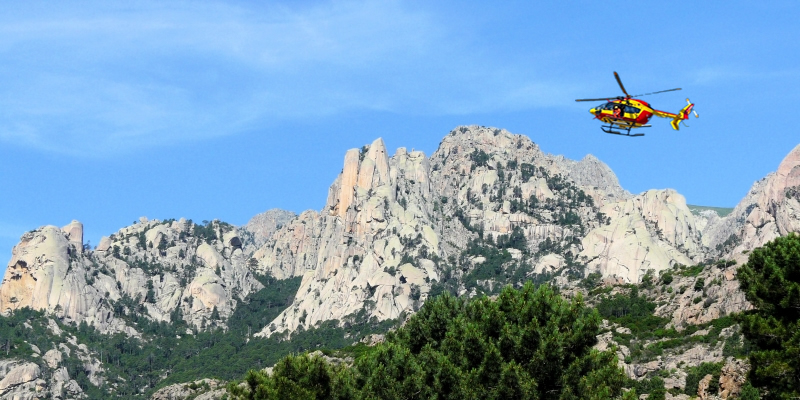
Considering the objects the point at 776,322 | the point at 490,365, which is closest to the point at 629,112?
the point at 776,322

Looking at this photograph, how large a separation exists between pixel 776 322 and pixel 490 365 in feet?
59.6

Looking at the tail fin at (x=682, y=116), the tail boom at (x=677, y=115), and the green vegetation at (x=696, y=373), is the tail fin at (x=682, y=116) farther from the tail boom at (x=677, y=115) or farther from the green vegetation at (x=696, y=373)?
the green vegetation at (x=696, y=373)

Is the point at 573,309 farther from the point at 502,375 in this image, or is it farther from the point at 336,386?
the point at 336,386

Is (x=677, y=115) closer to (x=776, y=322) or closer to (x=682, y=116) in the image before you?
(x=682, y=116)

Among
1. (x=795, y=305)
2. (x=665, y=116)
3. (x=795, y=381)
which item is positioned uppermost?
(x=665, y=116)

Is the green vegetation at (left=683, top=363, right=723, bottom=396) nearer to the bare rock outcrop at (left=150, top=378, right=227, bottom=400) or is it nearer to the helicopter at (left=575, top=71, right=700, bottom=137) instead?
the helicopter at (left=575, top=71, right=700, bottom=137)

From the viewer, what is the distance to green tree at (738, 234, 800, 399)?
56.5m

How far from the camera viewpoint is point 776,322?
59000mm

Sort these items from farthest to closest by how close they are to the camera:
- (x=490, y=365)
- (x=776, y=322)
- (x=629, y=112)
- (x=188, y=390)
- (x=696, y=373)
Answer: (x=188, y=390)
(x=696, y=373)
(x=629, y=112)
(x=776, y=322)
(x=490, y=365)

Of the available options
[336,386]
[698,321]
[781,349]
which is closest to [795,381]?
[781,349]

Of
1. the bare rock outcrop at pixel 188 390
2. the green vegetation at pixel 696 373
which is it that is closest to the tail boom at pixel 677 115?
the green vegetation at pixel 696 373

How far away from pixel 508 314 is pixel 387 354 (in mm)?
8525

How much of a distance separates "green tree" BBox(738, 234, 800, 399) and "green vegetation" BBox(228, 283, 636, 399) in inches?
394

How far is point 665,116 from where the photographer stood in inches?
2625
